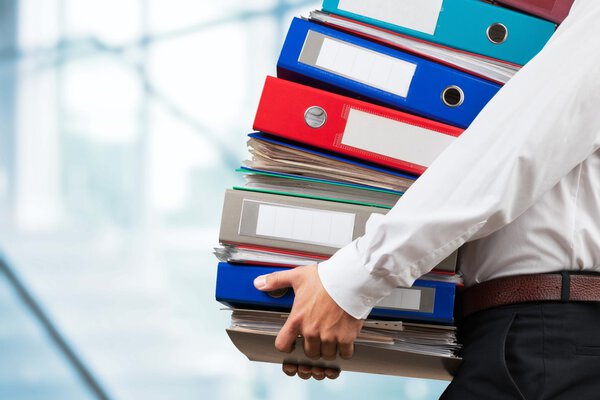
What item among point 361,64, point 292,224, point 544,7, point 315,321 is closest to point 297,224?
point 292,224

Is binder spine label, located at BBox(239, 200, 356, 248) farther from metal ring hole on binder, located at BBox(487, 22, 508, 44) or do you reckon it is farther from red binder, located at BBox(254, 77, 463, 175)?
metal ring hole on binder, located at BBox(487, 22, 508, 44)

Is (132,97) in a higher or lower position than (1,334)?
higher

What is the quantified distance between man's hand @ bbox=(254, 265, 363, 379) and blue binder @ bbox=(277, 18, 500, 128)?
287mm

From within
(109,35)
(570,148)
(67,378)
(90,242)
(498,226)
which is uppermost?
(109,35)

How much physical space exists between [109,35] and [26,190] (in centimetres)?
78

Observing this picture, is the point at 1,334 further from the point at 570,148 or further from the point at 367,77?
the point at 570,148

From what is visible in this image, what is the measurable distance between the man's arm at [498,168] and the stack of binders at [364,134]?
0.13 m

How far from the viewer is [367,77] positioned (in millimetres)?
987

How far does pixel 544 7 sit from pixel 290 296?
1.89 ft

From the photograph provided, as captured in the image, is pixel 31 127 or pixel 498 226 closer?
pixel 498 226

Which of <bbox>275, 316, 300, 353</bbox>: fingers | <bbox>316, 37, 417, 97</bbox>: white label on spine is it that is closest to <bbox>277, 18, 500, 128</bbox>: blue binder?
<bbox>316, 37, 417, 97</bbox>: white label on spine

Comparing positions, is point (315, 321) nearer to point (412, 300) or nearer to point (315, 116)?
point (412, 300)

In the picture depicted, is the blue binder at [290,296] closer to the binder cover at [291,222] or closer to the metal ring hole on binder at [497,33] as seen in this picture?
the binder cover at [291,222]

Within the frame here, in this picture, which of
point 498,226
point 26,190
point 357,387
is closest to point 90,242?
point 26,190
